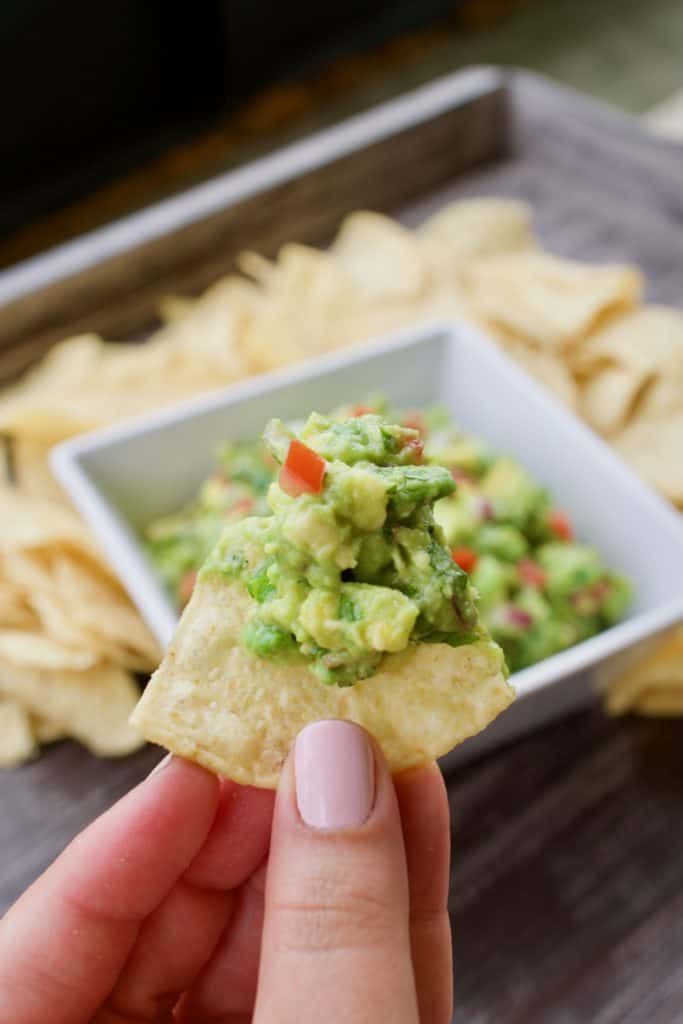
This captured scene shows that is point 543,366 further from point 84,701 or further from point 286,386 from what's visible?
point 84,701

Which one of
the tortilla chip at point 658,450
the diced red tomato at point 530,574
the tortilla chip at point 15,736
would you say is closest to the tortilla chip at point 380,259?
the tortilla chip at point 658,450

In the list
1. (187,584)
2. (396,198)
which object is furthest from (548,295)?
(187,584)

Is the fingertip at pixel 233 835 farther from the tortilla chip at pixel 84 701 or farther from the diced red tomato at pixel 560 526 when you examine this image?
the diced red tomato at pixel 560 526

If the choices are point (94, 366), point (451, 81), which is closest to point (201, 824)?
point (94, 366)

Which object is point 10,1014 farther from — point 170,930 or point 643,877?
point 643,877

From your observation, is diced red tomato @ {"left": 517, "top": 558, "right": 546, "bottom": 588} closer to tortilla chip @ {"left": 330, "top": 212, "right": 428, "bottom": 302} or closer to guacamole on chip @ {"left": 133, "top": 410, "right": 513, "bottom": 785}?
guacamole on chip @ {"left": 133, "top": 410, "right": 513, "bottom": 785}

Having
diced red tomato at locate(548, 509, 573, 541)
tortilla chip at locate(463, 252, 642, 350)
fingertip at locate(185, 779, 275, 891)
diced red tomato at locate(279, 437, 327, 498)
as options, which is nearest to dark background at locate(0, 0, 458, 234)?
tortilla chip at locate(463, 252, 642, 350)
